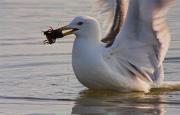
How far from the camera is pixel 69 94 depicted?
42.5 ft

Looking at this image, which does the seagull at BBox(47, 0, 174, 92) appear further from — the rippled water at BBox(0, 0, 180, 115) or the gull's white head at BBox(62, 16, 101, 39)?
the rippled water at BBox(0, 0, 180, 115)

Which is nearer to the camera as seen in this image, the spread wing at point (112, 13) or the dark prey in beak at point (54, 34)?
the dark prey in beak at point (54, 34)

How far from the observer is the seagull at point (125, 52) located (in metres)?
12.6

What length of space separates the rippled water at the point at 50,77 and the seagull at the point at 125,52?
0.23 meters

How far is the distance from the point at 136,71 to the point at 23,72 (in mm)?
2318

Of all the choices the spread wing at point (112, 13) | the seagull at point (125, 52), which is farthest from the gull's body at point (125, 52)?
the spread wing at point (112, 13)

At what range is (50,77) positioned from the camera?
1449cm

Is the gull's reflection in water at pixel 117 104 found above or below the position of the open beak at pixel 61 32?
below

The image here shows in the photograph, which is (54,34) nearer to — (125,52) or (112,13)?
(125,52)

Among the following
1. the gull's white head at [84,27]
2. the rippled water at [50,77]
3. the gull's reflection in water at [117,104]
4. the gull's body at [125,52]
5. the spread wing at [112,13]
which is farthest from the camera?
the spread wing at [112,13]

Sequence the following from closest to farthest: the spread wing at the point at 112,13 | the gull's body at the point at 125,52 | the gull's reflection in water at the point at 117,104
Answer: the gull's reflection in water at the point at 117,104
the gull's body at the point at 125,52
the spread wing at the point at 112,13

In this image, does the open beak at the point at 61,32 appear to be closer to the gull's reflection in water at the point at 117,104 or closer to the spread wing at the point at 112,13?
the gull's reflection in water at the point at 117,104

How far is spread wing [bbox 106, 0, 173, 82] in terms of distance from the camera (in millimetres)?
12477

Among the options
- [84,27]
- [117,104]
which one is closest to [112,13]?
[84,27]
